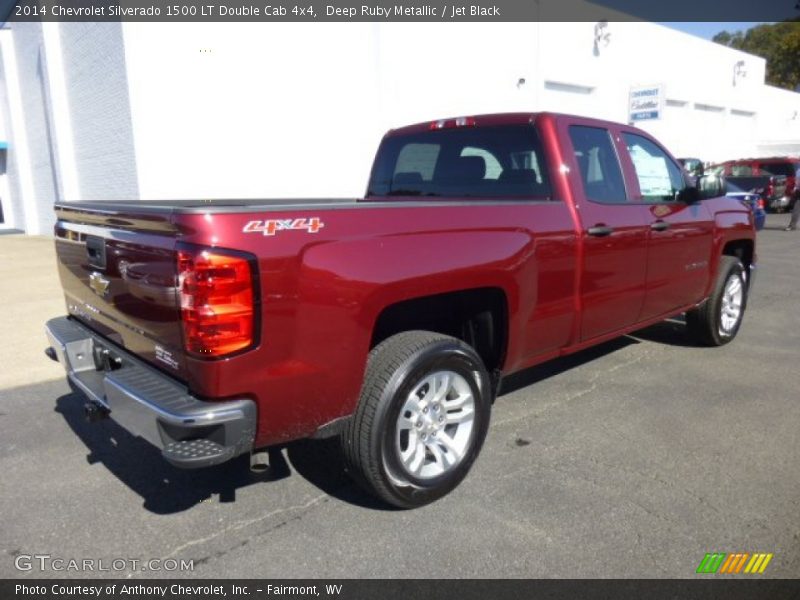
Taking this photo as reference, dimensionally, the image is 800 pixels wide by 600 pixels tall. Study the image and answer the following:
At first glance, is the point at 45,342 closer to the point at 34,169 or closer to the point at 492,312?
the point at 492,312

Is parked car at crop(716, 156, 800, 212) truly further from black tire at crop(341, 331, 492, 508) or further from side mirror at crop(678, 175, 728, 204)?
black tire at crop(341, 331, 492, 508)

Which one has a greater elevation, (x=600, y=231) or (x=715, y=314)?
(x=600, y=231)

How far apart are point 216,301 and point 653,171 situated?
366 centimetres

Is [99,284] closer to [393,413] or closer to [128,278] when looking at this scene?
[128,278]

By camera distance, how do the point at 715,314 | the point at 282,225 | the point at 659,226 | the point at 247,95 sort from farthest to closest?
the point at 247,95 < the point at 715,314 < the point at 659,226 < the point at 282,225

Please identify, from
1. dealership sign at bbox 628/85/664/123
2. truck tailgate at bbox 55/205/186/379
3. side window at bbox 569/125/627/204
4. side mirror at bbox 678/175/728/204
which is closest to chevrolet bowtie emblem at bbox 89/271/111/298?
truck tailgate at bbox 55/205/186/379

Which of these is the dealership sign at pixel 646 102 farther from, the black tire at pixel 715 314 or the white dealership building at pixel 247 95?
the black tire at pixel 715 314

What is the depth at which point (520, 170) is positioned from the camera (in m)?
3.81

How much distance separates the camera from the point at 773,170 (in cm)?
2019

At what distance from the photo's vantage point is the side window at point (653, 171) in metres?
4.38

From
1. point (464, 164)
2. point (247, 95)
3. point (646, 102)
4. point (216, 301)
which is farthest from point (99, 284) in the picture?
point (646, 102)

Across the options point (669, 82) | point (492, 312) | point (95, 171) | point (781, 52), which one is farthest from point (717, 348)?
point (781, 52)

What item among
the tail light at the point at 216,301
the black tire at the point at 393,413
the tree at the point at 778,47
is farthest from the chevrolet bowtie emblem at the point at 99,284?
the tree at the point at 778,47

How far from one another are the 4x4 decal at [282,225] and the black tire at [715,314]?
4.19 metres
